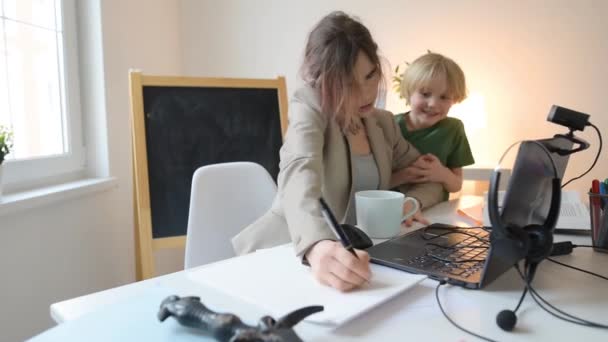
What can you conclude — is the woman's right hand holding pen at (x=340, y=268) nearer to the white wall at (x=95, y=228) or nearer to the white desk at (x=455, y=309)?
the white desk at (x=455, y=309)

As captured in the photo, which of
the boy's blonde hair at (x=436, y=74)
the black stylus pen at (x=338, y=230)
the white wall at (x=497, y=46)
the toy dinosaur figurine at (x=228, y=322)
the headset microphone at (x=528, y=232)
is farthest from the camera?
the white wall at (x=497, y=46)

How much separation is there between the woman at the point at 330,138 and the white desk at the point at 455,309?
189 millimetres

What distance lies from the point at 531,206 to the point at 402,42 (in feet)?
6.32

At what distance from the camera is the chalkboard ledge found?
1.30 m

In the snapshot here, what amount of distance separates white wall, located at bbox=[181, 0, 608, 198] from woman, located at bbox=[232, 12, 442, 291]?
137 cm

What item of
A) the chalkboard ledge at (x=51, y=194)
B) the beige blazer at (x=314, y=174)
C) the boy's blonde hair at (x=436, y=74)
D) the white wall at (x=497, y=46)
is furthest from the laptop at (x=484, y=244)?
the white wall at (x=497, y=46)

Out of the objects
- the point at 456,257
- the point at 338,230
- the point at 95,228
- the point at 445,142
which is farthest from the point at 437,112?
the point at 95,228

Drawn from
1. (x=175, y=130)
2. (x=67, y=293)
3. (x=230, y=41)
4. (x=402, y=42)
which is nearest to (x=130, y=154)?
(x=175, y=130)

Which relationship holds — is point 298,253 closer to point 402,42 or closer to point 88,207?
point 88,207

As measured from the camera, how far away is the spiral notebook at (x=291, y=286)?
50 centimetres

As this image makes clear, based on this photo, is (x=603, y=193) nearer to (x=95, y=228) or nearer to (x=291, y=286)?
(x=291, y=286)

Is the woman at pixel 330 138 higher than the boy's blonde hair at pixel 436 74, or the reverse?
the boy's blonde hair at pixel 436 74

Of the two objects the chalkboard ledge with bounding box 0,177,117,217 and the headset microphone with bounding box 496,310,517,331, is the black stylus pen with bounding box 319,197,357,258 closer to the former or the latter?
the headset microphone with bounding box 496,310,517,331

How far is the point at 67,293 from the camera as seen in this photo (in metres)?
1.58
